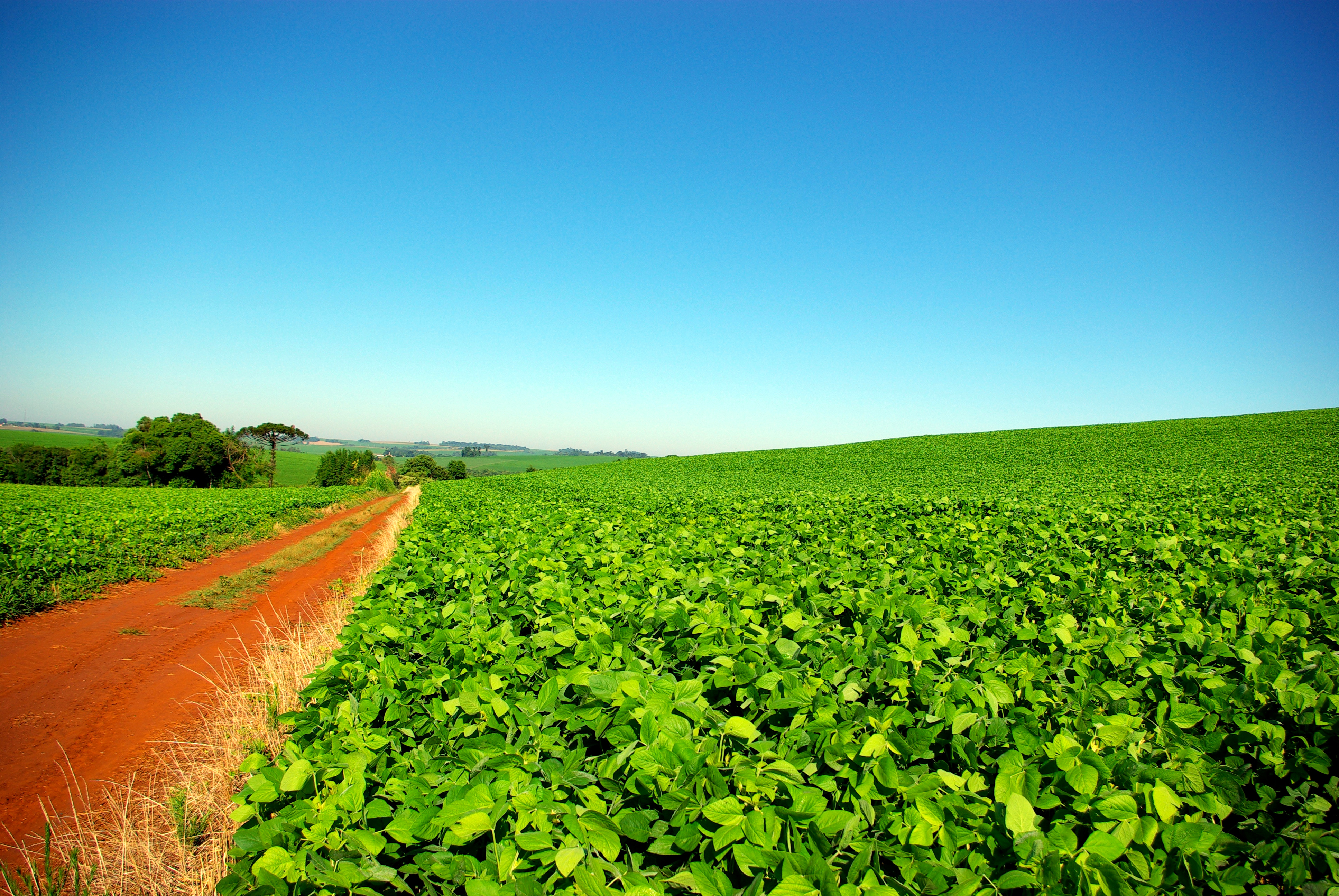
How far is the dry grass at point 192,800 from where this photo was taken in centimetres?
309

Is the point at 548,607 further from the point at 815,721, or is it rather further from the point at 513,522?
the point at 513,522

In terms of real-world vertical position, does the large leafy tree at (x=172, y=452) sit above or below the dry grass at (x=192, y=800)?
above

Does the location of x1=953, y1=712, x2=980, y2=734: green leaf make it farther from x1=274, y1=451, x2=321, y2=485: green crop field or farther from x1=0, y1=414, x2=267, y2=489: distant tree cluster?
x1=274, y1=451, x2=321, y2=485: green crop field

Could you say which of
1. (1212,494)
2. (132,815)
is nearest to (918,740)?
(132,815)

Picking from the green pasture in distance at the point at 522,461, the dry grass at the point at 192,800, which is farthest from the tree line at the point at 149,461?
the dry grass at the point at 192,800

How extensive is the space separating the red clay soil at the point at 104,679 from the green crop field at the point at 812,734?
4.16m

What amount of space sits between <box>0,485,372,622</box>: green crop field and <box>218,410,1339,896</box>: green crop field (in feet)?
41.2

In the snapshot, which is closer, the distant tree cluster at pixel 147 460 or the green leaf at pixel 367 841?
the green leaf at pixel 367 841

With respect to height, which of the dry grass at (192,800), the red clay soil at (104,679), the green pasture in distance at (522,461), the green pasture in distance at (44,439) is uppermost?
the green pasture in distance at (44,439)

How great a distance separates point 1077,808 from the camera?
5.31ft

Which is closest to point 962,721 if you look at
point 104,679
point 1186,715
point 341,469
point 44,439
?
point 1186,715

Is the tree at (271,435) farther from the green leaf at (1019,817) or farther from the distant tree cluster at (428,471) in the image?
the green leaf at (1019,817)

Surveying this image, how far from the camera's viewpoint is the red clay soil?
531 centimetres

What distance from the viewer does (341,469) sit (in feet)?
237
